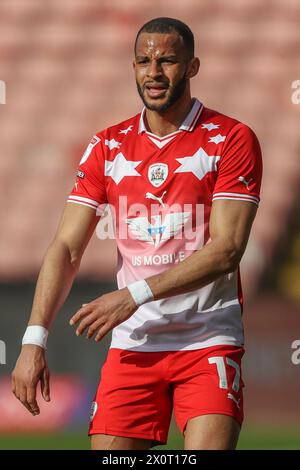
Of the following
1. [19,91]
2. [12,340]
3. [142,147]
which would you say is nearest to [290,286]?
[12,340]

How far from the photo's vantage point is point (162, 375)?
4.43 meters

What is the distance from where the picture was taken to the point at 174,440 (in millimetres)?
9055

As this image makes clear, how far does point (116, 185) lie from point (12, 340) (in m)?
5.64

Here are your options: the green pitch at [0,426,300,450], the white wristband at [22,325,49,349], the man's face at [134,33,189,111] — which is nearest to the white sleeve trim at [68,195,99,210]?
the man's face at [134,33,189,111]

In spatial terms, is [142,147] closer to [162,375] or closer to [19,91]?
[162,375]

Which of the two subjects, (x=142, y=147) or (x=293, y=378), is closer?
(x=142, y=147)

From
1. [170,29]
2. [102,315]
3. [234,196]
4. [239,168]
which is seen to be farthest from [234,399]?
[170,29]

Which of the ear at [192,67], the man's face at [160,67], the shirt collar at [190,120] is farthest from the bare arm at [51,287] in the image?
the ear at [192,67]

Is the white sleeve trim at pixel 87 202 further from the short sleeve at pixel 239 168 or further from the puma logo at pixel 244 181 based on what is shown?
the puma logo at pixel 244 181

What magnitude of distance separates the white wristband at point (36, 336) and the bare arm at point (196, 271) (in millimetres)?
248

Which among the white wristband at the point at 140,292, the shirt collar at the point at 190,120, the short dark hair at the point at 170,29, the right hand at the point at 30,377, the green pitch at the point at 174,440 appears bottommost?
the green pitch at the point at 174,440

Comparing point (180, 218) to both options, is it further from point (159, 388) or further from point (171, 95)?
point (159, 388)

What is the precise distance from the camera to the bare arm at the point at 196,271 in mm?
4031

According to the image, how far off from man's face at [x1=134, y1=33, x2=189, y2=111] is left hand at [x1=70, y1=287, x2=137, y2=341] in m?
0.91
